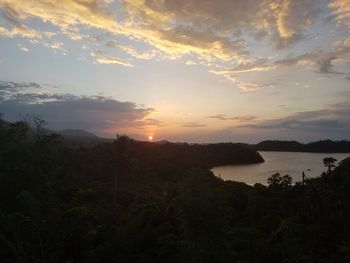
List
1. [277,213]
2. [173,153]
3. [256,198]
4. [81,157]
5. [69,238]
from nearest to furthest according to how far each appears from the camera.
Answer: [69,238]
[277,213]
[256,198]
[81,157]
[173,153]

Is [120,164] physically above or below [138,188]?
above

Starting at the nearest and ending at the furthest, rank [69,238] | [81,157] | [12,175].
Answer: [69,238], [12,175], [81,157]

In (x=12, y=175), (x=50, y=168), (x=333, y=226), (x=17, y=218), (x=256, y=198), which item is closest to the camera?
(x=333, y=226)

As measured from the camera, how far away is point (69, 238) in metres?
16.6

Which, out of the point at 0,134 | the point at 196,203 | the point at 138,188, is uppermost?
the point at 0,134

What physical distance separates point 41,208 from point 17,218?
38.3 inches

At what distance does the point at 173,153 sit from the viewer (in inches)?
4609

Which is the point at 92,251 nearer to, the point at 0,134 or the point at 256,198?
the point at 0,134

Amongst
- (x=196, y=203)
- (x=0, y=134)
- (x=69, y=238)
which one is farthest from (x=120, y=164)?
(x=196, y=203)

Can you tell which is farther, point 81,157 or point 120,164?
point 81,157

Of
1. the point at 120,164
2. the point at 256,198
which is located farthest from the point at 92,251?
the point at 120,164

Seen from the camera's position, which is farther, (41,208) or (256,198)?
(256,198)

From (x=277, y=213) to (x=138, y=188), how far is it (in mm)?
39646

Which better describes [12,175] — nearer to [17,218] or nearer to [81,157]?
[17,218]
